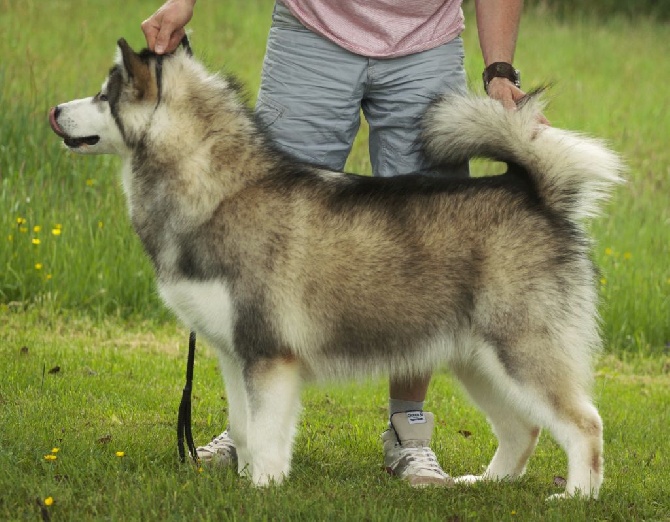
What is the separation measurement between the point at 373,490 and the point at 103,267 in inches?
126

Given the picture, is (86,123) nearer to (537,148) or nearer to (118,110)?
(118,110)

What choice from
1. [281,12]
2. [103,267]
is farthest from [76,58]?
[281,12]

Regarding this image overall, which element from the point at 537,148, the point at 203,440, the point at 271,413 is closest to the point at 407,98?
the point at 537,148

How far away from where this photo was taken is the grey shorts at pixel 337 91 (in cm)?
415

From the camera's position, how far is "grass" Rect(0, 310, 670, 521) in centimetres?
357

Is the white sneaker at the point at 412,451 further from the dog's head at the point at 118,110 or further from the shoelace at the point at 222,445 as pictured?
the dog's head at the point at 118,110

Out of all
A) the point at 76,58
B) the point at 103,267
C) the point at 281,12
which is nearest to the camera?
the point at 281,12

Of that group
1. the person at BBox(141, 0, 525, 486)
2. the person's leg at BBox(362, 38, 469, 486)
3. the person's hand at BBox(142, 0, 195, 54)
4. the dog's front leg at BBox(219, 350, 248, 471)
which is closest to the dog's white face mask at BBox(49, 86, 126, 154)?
the person's hand at BBox(142, 0, 195, 54)

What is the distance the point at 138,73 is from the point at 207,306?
80 centimetres

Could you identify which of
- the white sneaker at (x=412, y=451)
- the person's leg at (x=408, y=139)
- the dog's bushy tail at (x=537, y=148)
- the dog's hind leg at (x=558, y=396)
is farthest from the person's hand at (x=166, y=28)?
the white sneaker at (x=412, y=451)

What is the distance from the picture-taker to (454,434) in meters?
4.99

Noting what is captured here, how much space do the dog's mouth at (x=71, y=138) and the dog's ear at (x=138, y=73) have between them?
23 centimetres

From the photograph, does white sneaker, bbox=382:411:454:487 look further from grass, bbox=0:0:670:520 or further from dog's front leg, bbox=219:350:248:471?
dog's front leg, bbox=219:350:248:471

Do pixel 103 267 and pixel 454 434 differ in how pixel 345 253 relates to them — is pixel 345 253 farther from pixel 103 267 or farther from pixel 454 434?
pixel 103 267
